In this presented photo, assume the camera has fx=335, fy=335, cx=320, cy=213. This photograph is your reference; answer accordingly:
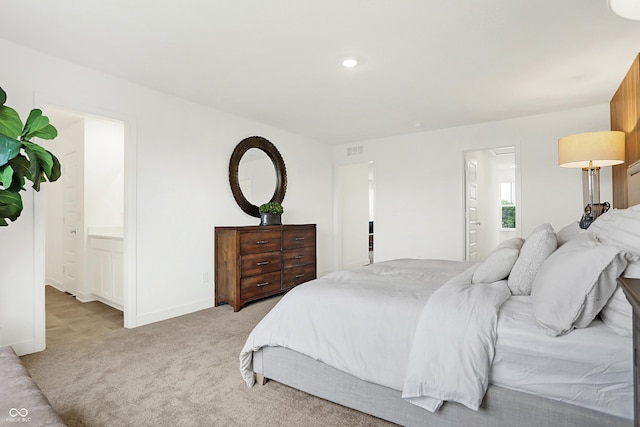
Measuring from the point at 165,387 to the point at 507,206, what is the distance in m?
8.98

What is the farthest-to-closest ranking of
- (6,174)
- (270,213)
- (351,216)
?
1. (351,216)
2. (270,213)
3. (6,174)

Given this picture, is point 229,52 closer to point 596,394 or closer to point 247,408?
point 247,408

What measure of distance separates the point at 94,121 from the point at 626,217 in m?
5.36

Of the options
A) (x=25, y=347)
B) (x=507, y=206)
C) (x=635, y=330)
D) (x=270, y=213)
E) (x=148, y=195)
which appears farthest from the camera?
(x=507, y=206)

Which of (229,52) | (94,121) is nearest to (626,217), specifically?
(229,52)

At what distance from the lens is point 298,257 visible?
4.68 meters

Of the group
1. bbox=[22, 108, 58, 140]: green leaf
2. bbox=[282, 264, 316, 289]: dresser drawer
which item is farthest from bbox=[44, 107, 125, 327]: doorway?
bbox=[22, 108, 58, 140]: green leaf

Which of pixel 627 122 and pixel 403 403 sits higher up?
pixel 627 122

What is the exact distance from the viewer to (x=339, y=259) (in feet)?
20.4

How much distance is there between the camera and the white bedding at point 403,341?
1235 millimetres

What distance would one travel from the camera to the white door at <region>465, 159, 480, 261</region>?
5.07 meters

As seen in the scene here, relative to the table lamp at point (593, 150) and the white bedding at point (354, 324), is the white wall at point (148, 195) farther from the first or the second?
the table lamp at point (593, 150)

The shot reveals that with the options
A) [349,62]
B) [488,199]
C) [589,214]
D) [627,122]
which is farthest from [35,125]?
[488,199]

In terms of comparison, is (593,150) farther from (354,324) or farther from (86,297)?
(86,297)
